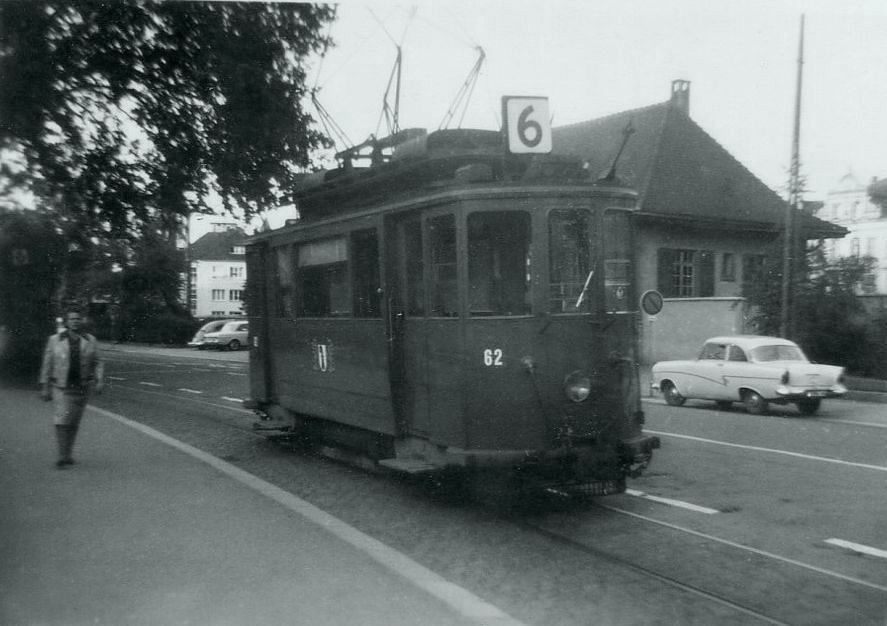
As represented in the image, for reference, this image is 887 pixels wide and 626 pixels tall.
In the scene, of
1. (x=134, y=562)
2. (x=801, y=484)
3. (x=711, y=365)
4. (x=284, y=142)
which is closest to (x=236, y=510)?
(x=134, y=562)

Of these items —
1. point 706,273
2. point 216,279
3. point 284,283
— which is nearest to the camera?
point 284,283

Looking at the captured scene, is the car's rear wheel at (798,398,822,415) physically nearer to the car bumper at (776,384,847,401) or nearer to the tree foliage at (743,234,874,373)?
the car bumper at (776,384,847,401)

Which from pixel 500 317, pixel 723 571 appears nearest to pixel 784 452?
pixel 500 317

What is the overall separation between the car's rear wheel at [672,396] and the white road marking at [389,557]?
34.8 feet

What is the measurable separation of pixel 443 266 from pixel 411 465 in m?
1.79

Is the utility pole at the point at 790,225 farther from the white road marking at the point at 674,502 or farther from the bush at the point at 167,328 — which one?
the bush at the point at 167,328

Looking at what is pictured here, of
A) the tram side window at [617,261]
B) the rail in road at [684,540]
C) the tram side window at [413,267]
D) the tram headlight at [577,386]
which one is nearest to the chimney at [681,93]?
the rail in road at [684,540]

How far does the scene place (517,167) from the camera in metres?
8.55

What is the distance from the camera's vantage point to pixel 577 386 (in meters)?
7.72

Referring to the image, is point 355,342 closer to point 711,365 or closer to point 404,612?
point 404,612

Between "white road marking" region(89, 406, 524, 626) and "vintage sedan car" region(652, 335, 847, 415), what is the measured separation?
10135mm

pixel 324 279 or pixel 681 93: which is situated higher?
pixel 681 93

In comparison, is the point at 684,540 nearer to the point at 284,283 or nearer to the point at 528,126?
the point at 528,126

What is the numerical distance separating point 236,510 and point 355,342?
84.7 inches
